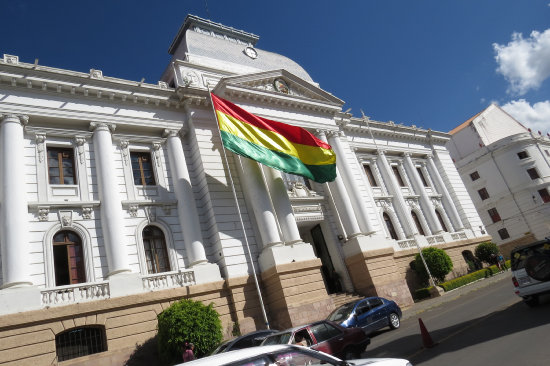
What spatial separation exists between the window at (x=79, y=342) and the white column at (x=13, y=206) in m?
2.48

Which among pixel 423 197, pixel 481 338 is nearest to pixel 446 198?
pixel 423 197

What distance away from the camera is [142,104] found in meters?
20.2

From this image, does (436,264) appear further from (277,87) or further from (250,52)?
(250,52)

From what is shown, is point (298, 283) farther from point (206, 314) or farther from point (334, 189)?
point (334, 189)

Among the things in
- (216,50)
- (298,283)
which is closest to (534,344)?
(298,283)

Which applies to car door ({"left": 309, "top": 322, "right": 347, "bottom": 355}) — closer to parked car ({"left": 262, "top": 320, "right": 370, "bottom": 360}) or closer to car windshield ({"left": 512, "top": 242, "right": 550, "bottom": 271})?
parked car ({"left": 262, "top": 320, "right": 370, "bottom": 360})

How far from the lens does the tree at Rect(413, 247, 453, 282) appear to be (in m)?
25.0

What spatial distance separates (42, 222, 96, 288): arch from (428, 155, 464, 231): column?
99.2 ft

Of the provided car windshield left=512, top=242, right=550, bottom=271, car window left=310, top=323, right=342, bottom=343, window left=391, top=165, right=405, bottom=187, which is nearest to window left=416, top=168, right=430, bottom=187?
window left=391, top=165, right=405, bottom=187

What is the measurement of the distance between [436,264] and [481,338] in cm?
1694

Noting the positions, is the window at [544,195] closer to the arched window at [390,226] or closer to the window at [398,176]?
the window at [398,176]

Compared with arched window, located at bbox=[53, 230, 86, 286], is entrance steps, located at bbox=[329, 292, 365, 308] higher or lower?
lower

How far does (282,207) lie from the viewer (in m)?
20.4

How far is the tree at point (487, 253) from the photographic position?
30.9 meters
